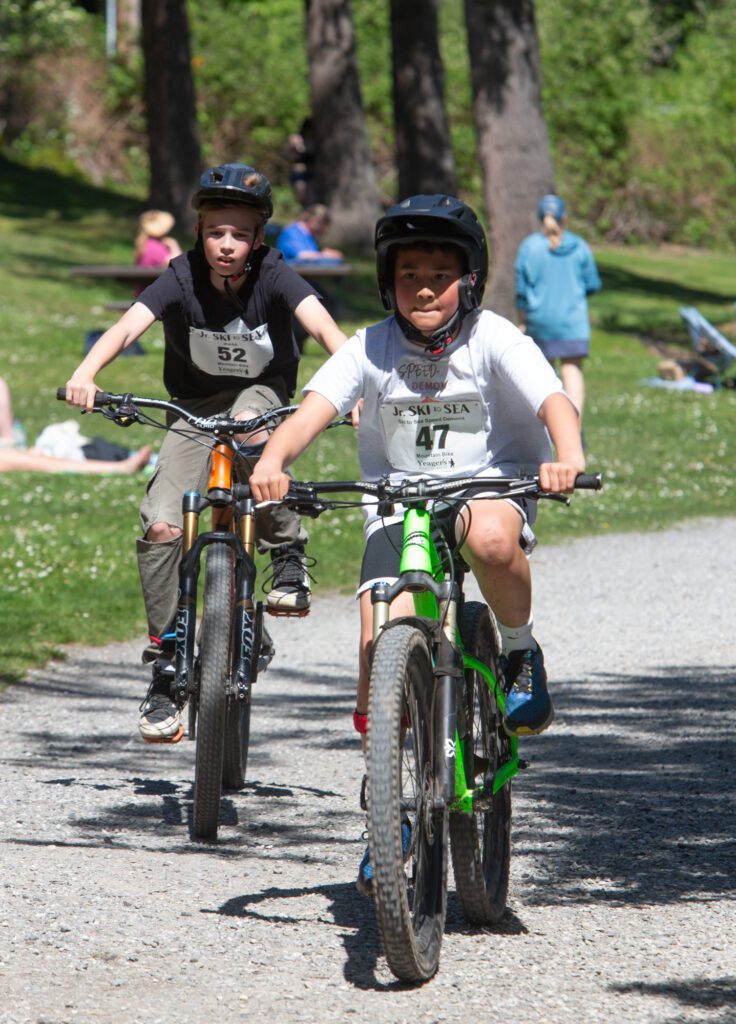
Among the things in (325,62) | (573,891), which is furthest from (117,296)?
(573,891)

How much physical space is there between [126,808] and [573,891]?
5.64 feet

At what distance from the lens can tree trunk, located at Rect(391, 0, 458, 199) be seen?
27344mm

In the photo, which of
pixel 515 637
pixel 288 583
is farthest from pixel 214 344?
pixel 515 637

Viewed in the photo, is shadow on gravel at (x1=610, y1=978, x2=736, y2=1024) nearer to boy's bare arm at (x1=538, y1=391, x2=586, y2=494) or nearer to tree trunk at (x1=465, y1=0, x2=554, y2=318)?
boy's bare arm at (x1=538, y1=391, x2=586, y2=494)

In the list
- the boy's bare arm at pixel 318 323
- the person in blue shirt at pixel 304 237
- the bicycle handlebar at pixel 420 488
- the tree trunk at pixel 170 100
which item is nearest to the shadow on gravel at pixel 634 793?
the bicycle handlebar at pixel 420 488

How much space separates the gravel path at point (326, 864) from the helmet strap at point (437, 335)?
151cm

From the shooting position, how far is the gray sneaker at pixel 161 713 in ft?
19.0

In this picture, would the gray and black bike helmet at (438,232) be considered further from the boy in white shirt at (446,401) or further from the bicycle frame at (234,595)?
the bicycle frame at (234,595)

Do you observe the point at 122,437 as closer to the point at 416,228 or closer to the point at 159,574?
the point at 159,574

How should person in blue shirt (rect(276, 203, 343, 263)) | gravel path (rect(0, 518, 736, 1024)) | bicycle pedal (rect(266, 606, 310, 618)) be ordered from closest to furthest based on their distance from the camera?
gravel path (rect(0, 518, 736, 1024)) < bicycle pedal (rect(266, 606, 310, 618)) < person in blue shirt (rect(276, 203, 343, 263))

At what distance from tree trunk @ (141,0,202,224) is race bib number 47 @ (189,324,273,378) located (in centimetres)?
2209

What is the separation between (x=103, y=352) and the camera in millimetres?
5695

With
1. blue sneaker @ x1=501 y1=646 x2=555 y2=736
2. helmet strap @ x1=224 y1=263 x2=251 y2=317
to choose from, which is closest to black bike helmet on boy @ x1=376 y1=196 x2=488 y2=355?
blue sneaker @ x1=501 y1=646 x2=555 y2=736

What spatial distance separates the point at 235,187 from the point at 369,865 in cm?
261
